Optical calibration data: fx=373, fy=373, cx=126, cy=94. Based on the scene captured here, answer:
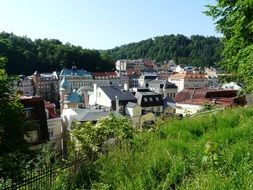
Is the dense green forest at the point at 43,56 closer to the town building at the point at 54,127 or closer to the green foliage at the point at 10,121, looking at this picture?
the town building at the point at 54,127

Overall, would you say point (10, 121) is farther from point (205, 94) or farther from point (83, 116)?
point (205, 94)

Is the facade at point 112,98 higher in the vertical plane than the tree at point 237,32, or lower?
lower

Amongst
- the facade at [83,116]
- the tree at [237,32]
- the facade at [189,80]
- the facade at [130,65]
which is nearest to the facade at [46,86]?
the facade at [189,80]

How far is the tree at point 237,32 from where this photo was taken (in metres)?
12.4

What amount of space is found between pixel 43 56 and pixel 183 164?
13659 cm

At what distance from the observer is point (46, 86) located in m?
111

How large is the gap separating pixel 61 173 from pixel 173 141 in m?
2.40

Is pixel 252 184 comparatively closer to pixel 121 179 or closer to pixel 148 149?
pixel 121 179

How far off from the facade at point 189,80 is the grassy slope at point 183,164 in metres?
106

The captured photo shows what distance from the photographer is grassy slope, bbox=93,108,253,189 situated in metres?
5.30

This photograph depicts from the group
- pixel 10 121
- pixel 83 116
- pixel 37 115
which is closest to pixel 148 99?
pixel 83 116

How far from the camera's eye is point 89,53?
150m

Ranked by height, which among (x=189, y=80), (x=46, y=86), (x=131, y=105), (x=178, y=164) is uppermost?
(x=178, y=164)

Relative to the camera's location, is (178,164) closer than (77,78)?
Yes
